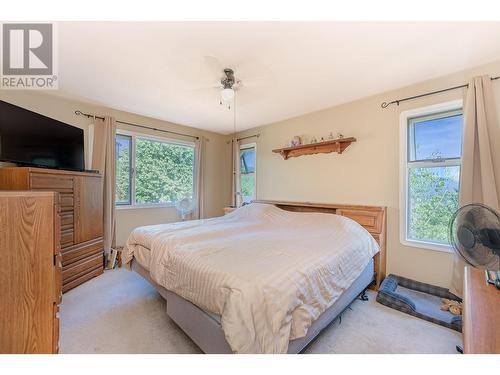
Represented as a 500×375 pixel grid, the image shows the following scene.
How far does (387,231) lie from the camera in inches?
101

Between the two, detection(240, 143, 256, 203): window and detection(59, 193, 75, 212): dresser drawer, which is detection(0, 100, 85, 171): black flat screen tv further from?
detection(240, 143, 256, 203): window

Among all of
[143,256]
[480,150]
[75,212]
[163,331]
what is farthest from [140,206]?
[480,150]

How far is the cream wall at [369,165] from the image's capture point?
227 centimetres

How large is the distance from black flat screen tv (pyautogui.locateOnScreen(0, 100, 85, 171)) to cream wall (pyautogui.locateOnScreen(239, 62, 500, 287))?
2971 mm

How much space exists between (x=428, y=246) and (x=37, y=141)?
443cm

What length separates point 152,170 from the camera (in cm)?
374

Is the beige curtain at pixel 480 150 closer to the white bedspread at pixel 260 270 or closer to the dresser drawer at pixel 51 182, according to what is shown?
the white bedspread at pixel 260 270

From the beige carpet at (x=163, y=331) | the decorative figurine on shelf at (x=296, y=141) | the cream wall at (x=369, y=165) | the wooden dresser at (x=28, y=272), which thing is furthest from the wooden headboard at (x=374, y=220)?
the wooden dresser at (x=28, y=272)

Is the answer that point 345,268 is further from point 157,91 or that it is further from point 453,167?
point 157,91

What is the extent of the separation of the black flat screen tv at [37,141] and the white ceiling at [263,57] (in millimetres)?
506

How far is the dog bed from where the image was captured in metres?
1.83

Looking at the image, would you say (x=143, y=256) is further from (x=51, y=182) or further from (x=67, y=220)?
(x=51, y=182)
